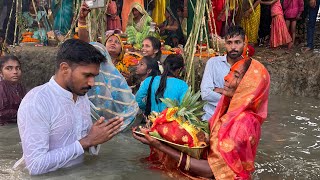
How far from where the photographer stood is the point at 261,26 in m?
10.4

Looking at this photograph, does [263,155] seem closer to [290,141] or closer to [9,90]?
[290,141]

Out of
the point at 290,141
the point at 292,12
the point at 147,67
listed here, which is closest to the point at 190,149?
the point at 290,141

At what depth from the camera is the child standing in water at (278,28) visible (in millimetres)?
9352

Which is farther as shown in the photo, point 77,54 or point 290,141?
point 290,141

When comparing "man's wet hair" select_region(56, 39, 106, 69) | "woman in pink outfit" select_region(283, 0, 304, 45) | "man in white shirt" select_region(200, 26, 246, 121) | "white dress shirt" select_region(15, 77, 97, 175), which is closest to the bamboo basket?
"white dress shirt" select_region(15, 77, 97, 175)

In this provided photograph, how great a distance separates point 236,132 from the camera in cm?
302

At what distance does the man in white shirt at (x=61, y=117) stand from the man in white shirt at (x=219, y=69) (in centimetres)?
209

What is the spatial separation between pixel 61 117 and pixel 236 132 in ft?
3.82

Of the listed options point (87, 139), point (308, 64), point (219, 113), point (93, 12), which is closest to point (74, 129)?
point (87, 139)

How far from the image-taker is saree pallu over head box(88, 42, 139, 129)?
4.38 metres

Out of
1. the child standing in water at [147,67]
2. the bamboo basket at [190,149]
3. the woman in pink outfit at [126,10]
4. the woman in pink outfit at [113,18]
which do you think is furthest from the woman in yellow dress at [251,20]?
the bamboo basket at [190,149]

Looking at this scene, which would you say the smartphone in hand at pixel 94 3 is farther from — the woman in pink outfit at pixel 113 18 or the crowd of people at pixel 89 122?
the woman in pink outfit at pixel 113 18

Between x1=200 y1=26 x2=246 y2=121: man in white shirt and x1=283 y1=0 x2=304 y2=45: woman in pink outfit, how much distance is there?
4.77 m

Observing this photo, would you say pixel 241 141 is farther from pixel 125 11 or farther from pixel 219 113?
pixel 125 11
